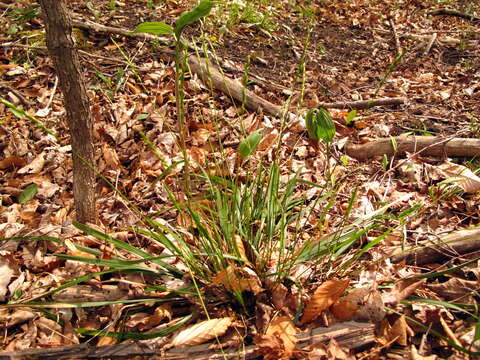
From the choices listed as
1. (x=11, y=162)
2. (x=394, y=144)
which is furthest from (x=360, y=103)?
(x=11, y=162)

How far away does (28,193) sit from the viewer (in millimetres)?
1917

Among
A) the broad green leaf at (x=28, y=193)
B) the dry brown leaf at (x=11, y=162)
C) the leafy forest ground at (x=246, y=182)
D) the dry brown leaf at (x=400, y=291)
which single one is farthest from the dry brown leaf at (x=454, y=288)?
the dry brown leaf at (x=11, y=162)

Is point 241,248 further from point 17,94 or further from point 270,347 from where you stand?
point 17,94

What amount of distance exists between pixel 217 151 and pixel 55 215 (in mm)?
1021

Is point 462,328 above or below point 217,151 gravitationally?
→ below

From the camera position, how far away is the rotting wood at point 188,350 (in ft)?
3.96

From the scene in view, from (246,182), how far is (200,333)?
0.62 meters

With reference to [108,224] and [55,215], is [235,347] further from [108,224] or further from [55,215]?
[55,215]

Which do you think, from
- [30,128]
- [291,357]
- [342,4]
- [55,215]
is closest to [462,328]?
[291,357]

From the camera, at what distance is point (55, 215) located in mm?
1864

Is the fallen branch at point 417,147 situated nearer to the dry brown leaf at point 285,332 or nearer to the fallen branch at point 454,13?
the dry brown leaf at point 285,332

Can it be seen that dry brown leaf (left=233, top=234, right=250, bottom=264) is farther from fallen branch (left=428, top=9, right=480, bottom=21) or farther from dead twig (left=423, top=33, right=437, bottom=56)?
fallen branch (left=428, top=9, right=480, bottom=21)

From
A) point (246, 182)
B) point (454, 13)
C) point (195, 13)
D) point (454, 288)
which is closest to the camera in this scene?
point (195, 13)

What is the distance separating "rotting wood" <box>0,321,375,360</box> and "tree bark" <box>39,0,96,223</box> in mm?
623
